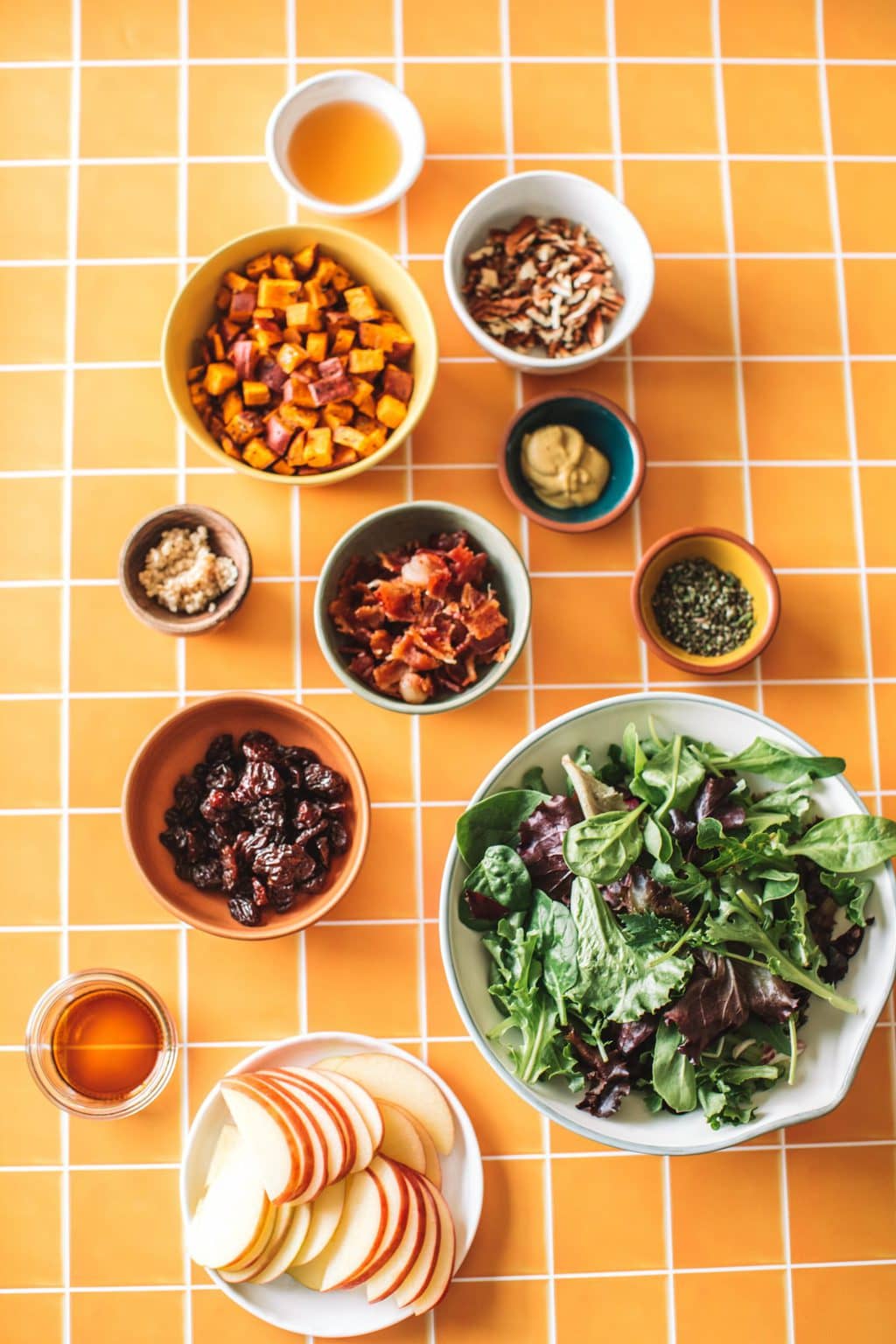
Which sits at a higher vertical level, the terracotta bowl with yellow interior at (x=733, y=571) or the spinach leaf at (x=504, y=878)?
the terracotta bowl with yellow interior at (x=733, y=571)

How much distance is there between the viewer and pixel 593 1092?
1295 millimetres

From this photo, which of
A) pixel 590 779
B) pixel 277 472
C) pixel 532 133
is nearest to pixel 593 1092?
pixel 590 779

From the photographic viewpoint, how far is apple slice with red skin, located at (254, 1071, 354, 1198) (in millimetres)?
1320

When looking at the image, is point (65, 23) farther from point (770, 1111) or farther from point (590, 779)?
point (770, 1111)

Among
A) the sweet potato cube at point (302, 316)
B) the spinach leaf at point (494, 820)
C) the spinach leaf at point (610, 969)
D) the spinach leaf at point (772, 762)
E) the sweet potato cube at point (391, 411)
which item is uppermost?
the sweet potato cube at point (302, 316)

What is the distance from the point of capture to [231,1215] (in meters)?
1.36

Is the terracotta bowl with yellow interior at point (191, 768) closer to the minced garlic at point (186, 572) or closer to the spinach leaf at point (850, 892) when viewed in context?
the minced garlic at point (186, 572)

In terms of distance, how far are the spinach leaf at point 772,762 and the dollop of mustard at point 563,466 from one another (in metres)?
0.39

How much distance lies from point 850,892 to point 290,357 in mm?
968

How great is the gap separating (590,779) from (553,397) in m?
0.53

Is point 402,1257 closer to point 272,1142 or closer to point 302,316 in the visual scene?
point 272,1142

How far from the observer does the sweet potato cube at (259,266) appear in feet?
4.78

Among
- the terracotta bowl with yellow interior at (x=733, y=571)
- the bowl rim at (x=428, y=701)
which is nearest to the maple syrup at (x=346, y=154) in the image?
the bowl rim at (x=428, y=701)

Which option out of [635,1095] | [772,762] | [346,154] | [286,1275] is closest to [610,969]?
[635,1095]
